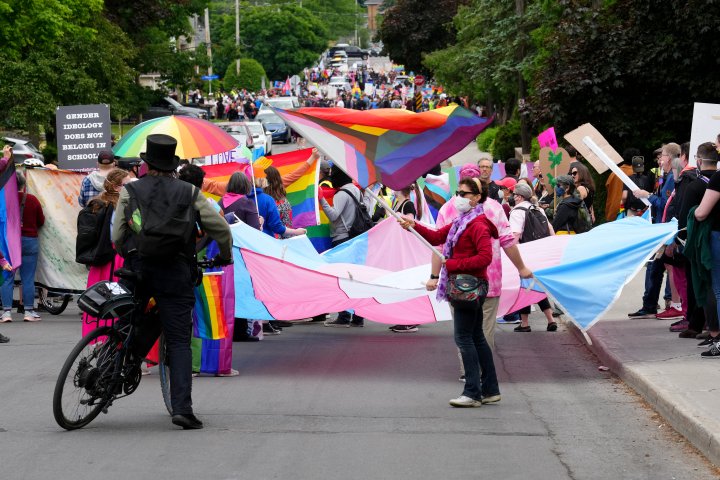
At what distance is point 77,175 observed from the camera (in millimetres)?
15289

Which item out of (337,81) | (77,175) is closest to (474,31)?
(77,175)

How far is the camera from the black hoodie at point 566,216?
13.5 meters

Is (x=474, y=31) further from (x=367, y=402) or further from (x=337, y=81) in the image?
(x=337, y=81)

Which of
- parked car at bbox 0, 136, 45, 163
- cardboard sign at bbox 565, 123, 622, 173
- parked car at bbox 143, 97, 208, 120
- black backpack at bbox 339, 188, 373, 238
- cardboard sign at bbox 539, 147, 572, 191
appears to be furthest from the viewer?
parked car at bbox 143, 97, 208, 120

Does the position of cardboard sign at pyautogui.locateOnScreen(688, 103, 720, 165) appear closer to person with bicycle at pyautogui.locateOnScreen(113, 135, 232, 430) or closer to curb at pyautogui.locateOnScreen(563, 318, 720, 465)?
curb at pyautogui.locateOnScreen(563, 318, 720, 465)

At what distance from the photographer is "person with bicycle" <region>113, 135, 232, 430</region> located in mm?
7855

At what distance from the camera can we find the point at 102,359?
807 cm

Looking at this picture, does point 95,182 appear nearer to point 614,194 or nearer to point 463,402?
A: point 463,402

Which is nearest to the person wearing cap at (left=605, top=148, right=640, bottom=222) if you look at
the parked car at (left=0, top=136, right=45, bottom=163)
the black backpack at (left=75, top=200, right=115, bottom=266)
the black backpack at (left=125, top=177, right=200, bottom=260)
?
the black backpack at (left=75, top=200, right=115, bottom=266)

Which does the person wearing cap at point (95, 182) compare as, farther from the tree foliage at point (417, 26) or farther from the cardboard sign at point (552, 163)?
the tree foliage at point (417, 26)

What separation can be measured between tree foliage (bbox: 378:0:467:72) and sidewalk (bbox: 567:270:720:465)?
5124 centimetres

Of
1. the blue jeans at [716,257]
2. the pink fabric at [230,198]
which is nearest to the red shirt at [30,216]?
the pink fabric at [230,198]

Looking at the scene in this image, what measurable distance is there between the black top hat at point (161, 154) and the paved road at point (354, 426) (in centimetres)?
174

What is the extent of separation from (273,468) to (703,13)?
17.3 m
